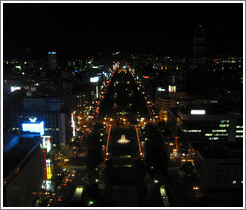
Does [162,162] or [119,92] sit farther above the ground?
[119,92]

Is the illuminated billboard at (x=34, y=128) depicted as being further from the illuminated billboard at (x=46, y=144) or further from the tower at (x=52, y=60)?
the tower at (x=52, y=60)

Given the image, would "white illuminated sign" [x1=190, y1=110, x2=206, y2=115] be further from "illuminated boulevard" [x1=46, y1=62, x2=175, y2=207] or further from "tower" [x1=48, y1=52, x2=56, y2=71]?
"tower" [x1=48, y1=52, x2=56, y2=71]

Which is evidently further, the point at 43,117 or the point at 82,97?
the point at 82,97

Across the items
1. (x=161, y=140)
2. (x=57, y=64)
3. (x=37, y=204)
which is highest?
(x=57, y=64)

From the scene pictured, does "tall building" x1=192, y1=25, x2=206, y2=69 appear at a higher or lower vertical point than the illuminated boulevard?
higher

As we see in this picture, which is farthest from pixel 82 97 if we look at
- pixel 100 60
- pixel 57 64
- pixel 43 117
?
pixel 100 60

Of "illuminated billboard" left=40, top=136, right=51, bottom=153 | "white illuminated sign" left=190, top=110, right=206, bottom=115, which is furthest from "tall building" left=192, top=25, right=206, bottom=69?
"illuminated billboard" left=40, top=136, right=51, bottom=153

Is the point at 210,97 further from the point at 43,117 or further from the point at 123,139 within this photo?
the point at 43,117

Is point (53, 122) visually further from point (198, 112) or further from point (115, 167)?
point (198, 112)
